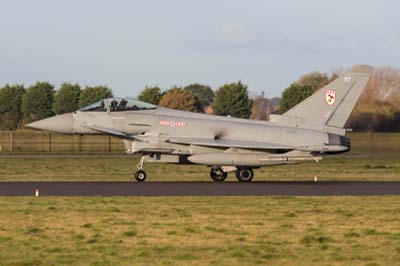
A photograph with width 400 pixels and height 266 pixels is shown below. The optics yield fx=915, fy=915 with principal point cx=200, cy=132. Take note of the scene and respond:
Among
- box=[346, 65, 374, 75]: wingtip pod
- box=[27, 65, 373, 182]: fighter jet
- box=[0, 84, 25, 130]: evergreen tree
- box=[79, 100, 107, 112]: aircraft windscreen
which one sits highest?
box=[0, 84, 25, 130]: evergreen tree

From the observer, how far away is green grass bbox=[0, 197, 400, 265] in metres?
13.0

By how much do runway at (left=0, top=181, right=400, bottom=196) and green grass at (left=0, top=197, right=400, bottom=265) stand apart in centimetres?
205

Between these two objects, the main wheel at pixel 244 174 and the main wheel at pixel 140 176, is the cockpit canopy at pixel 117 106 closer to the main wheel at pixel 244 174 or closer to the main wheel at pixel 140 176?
the main wheel at pixel 140 176

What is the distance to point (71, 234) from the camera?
1526cm

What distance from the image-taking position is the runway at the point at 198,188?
23703mm

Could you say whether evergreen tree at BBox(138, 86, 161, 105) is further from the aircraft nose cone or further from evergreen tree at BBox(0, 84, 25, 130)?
the aircraft nose cone

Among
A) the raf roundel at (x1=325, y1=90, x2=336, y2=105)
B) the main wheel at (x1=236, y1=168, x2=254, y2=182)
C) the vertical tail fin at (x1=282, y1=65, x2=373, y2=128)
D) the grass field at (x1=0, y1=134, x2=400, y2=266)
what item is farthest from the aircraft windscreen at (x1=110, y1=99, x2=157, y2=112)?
the grass field at (x1=0, y1=134, x2=400, y2=266)

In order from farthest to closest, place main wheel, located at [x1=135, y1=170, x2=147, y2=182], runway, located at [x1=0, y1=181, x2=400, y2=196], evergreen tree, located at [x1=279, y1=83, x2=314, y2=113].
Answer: evergreen tree, located at [x1=279, y1=83, x2=314, y2=113] → main wheel, located at [x1=135, y1=170, x2=147, y2=182] → runway, located at [x1=0, y1=181, x2=400, y2=196]

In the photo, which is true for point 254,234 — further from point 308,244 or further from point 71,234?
point 71,234

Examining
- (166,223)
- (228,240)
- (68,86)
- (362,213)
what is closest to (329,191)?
(362,213)

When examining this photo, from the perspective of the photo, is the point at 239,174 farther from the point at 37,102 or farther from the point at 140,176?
the point at 37,102

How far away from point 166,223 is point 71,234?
2.10 meters

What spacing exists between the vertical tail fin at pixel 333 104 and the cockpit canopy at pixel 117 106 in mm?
4894

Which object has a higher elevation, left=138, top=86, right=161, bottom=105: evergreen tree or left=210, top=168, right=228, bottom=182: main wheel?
left=138, top=86, right=161, bottom=105: evergreen tree
